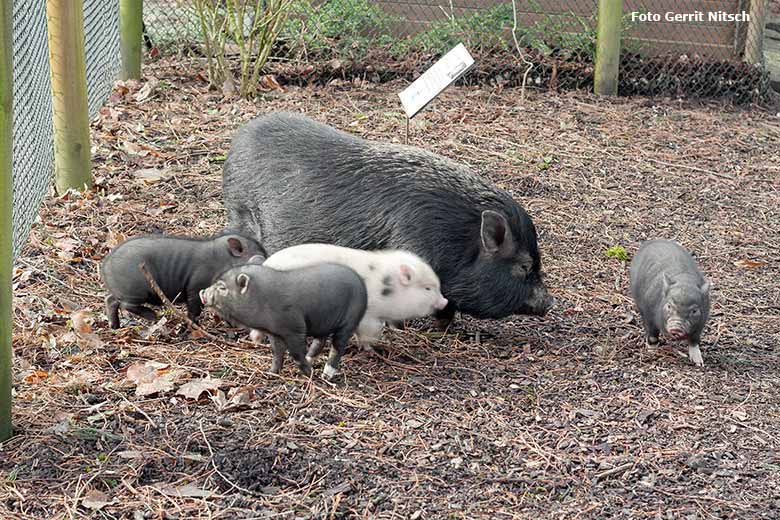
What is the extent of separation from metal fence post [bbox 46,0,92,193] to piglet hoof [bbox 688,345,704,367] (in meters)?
4.28

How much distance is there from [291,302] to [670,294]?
199cm

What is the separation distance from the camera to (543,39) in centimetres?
1107

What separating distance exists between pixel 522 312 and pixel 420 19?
599 centimetres

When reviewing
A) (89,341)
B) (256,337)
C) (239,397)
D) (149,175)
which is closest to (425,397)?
(239,397)

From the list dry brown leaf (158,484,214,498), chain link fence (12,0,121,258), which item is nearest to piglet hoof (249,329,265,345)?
dry brown leaf (158,484,214,498)

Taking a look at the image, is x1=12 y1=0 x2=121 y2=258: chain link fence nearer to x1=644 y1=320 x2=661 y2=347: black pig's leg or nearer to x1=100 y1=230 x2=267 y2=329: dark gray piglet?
x1=100 y1=230 x2=267 y2=329: dark gray piglet

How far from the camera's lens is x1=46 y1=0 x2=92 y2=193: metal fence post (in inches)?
279

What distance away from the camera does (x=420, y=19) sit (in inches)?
440

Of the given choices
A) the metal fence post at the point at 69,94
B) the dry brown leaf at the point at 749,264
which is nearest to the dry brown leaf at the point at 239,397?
the metal fence post at the point at 69,94

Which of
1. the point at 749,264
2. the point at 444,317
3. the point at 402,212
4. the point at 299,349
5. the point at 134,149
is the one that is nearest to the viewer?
the point at 299,349

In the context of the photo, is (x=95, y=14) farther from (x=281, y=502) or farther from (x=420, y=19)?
(x=281, y=502)

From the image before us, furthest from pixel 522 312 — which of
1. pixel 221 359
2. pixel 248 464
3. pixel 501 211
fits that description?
pixel 248 464

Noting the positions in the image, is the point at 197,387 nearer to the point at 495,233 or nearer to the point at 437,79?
the point at 495,233

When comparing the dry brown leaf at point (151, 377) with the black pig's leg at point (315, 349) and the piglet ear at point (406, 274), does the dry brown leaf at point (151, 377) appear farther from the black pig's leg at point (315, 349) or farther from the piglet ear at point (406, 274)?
the piglet ear at point (406, 274)
